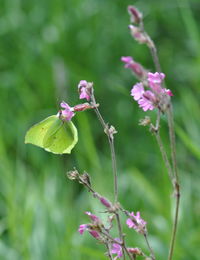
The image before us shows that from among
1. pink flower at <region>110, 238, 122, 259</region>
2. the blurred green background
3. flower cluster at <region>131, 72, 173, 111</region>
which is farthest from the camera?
the blurred green background

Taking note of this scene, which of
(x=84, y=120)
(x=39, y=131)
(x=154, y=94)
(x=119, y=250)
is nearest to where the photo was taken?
(x=154, y=94)

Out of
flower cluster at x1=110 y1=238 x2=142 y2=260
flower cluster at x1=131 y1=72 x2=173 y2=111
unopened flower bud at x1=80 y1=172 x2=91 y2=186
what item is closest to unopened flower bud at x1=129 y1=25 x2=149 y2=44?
flower cluster at x1=131 y1=72 x2=173 y2=111

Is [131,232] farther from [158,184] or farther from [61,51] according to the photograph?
[61,51]

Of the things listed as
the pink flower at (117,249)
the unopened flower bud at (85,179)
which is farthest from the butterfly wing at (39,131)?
the pink flower at (117,249)

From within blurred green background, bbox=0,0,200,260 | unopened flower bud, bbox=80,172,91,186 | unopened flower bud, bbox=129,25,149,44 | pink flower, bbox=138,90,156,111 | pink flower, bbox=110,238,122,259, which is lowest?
pink flower, bbox=110,238,122,259

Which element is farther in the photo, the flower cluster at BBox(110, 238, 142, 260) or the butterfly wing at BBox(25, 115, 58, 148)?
A: the butterfly wing at BBox(25, 115, 58, 148)

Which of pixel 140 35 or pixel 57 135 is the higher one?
pixel 140 35

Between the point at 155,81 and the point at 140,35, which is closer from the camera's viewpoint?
the point at 155,81

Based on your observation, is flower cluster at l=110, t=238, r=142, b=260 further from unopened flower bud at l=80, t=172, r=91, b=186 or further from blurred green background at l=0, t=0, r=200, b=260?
blurred green background at l=0, t=0, r=200, b=260

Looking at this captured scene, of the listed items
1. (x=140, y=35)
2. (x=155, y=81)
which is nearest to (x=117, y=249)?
(x=155, y=81)

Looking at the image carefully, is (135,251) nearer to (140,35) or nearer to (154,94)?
(154,94)
